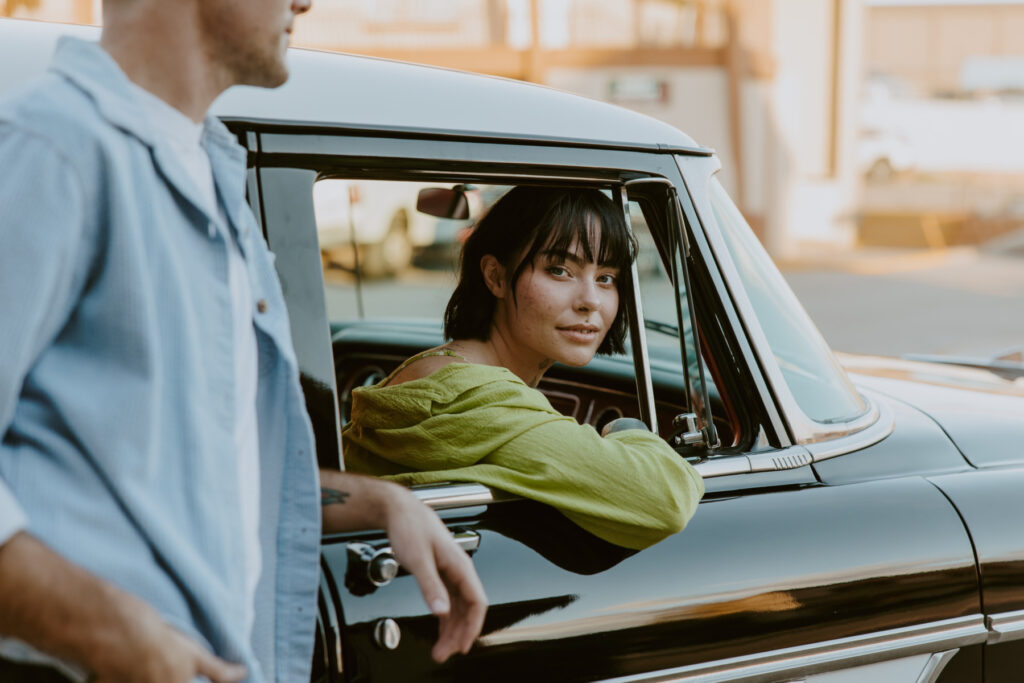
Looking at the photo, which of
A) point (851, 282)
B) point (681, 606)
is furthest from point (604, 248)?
point (851, 282)

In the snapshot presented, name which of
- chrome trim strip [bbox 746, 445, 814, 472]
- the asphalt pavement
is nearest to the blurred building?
the asphalt pavement

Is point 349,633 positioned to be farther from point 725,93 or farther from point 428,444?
point 725,93

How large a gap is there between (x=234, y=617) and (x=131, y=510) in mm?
169

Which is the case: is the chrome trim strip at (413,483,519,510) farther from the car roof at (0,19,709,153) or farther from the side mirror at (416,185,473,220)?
the side mirror at (416,185,473,220)

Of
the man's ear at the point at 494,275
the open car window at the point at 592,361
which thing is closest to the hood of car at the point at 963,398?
the open car window at the point at 592,361

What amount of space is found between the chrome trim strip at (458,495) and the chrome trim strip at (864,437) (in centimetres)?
72

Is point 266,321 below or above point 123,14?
below

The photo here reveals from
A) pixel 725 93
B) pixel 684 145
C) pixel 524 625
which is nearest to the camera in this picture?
pixel 524 625

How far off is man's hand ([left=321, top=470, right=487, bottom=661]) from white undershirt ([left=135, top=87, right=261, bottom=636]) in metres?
0.19

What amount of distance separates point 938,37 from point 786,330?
47757mm

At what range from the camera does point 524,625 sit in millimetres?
1745

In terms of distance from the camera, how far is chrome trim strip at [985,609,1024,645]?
84.4 inches

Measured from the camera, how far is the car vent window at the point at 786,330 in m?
2.23

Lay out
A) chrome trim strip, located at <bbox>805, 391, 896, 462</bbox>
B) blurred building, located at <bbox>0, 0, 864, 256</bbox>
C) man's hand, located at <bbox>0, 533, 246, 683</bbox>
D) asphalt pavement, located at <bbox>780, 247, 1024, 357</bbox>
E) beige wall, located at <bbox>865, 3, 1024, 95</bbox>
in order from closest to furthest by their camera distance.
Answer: man's hand, located at <bbox>0, 533, 246, 683</bbox> < chrome trim strip, located at <bbox>805, 391, 896, 462</bbox> < asphalt pavement, located at <bbox>780, 247, 1024, 357</bbox> < blurred building, located at <bbox>0, 0, 864, 256</bbox> < beige wall, located at <bbox>865, 3, 1024, 95</bbox>
